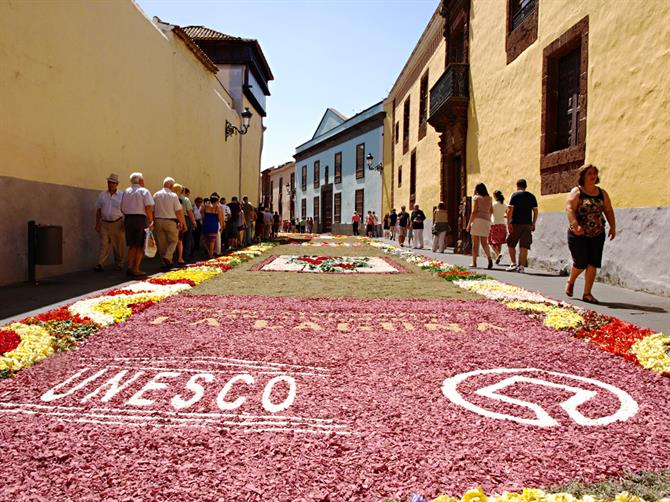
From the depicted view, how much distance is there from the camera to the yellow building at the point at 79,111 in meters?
7.64

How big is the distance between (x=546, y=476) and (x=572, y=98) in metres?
10.1

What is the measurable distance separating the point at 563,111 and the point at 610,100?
2341 millimetres

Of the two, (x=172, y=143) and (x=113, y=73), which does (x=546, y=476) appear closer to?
(x=113, y=73)

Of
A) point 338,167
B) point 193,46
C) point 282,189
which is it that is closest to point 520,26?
point 193,46

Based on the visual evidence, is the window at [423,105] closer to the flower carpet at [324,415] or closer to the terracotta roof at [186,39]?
the terracotta roof at [186,39]

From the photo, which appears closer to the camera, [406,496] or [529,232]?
[406,496]

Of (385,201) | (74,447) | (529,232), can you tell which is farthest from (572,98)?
(385,201)

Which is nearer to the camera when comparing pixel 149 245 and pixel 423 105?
pixel 149 245

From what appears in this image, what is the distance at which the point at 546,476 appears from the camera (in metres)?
2.07

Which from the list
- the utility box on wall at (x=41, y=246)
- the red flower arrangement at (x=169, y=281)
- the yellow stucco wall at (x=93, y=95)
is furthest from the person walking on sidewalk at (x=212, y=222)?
the utility box on wall at (x=41, y=246)

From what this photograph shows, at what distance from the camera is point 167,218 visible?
32.5 feet

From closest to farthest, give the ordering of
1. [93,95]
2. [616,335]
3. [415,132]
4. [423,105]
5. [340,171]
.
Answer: [616,335] < [93,95] < [423,105] < [415,132] < [340,171]

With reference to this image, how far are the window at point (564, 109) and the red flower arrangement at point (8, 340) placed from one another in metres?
9.03

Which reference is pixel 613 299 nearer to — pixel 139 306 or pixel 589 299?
pixel 589 299
